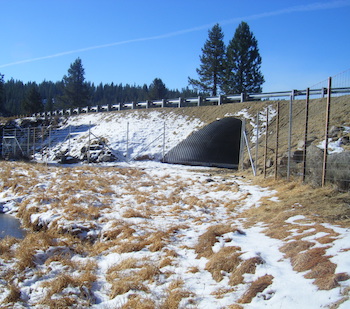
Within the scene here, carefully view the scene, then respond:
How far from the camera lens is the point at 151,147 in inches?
937

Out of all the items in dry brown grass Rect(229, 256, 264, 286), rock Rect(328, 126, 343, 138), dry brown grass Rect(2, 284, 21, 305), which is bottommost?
dry brown grass Rect(2, 284, 21, 305)

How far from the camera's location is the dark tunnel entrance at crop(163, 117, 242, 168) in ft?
65.4

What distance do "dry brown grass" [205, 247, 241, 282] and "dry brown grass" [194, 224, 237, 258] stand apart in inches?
10.7

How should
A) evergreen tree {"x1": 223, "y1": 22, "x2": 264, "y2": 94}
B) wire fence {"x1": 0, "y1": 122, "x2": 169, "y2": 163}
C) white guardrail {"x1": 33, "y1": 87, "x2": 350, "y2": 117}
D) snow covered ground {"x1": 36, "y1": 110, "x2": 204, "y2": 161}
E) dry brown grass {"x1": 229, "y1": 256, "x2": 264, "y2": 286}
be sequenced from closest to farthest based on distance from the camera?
dry brown grass {"x1": 229, "y1": 256, "x2": 264, "y2": 286}, white guardrail {"x1": 33, "y1": 87, "x2": 350, "y2": 117}, wire fence {"x1": 0, "y1": 122, "x2": 169, "y2": 163}, snow covered ground {"x1": 36, "y1": 110, "x2": 204, "y2": 161}, evergreen tree {"x1": 223, "y1": 22, "x2": 264, "y2": 94}

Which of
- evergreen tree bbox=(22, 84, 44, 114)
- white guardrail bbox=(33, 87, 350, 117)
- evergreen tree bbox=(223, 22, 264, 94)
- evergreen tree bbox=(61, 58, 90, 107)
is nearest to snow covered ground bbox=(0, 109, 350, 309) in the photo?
white guardrail bbox=(33, 87, 350, 117)

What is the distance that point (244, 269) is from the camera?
475 cm

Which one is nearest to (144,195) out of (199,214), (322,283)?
(199,214)

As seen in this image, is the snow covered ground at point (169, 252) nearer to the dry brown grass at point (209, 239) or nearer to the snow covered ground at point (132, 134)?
the dry brown grass at point (209, 239)

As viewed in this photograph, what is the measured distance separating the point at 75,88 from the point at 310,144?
49862 millimetres

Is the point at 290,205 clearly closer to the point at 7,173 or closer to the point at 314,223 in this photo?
the point at 314,223

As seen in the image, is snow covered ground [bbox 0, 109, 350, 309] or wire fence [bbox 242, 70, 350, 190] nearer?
snow covered ground [bbox 0, 109, 350, 309]

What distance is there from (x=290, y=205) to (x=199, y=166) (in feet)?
39.9

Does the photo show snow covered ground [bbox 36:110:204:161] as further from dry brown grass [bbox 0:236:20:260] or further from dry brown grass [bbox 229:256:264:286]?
dry brown grass [bbox 229:256:264:286]

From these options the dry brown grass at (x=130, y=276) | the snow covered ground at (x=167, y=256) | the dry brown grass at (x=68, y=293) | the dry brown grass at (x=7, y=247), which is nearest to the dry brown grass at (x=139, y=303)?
the snow covered ground at (x=167, y=256)
